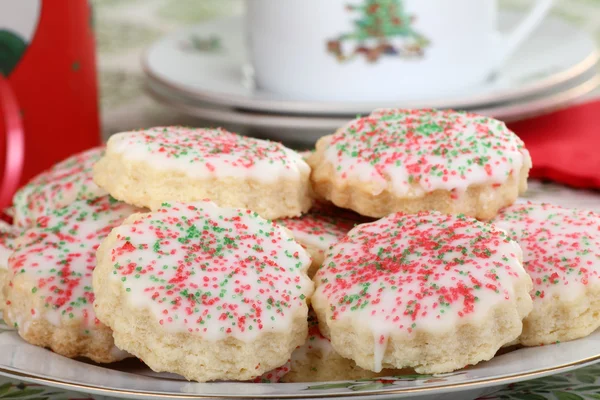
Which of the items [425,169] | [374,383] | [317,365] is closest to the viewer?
[374,383]

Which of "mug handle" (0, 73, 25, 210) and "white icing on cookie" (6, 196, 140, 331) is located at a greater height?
"white icing on cookie" (6, 196, 140, 331)

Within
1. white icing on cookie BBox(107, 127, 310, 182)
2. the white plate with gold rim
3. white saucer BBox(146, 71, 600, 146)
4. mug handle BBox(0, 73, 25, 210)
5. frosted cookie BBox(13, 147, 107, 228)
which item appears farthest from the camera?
white saucer BBox(146, 71, 600, 146)

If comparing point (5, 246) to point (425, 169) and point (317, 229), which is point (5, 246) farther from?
point (425, 169)

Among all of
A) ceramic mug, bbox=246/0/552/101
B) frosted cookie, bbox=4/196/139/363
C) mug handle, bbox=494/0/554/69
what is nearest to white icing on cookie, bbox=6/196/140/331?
frosted cookie, bbox=4/196/139/363

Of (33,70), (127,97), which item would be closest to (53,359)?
(33,70)

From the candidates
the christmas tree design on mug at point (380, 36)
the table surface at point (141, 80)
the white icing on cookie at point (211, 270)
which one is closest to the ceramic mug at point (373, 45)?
the christmas tree design on mug at point (380, 36)

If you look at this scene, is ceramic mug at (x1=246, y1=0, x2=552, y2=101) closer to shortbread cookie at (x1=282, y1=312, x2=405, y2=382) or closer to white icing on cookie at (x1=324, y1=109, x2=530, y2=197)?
white icing on cookie at (x1=324, y1=109, x2=530, y2=197)

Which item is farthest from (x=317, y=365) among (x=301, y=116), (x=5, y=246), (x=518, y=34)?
(x=518, y=34)
